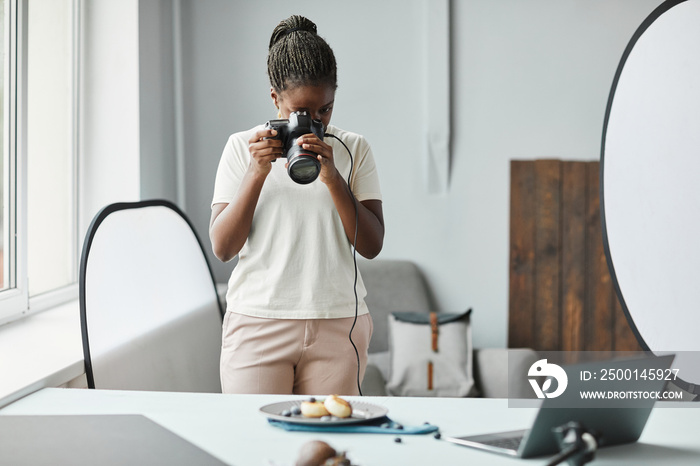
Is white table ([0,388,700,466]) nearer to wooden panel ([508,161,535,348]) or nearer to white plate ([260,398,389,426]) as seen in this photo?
white plate ([260,398,389,426])

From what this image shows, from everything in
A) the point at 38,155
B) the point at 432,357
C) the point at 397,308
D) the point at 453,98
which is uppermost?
the point at 453,98

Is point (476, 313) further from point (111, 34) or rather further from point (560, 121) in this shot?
point (111, 34)

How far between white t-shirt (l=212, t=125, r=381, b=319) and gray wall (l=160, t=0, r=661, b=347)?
1706 mm

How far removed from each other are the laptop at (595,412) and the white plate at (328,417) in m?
0.12

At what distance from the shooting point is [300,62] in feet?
4.20

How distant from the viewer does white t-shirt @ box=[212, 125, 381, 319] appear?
4.06 ft

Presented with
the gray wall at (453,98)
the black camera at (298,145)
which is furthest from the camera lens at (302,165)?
the gray wall at (453,98)

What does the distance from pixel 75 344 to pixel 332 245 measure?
827mm

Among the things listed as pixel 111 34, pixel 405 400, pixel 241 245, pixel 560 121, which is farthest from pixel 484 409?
pixel 560 121

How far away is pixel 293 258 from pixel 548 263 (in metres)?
1.90

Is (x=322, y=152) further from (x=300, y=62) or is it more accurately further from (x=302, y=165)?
(x=300, y=62)

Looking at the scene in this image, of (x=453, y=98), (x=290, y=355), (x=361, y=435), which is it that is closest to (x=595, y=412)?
(x=361, y=435)

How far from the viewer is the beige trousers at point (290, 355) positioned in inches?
48.6

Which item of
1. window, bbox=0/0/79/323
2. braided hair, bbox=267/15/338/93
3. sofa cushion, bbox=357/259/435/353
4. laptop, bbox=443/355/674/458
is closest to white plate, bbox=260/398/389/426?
laptop, bbox=443/355/674/458
